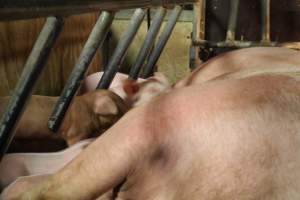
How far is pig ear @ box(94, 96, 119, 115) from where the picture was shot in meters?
1.48

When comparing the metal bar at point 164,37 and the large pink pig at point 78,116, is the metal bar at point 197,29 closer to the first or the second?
the metal bar at point 164,37

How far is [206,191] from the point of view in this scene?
2.74 ft

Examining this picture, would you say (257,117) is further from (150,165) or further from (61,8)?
(61,8)

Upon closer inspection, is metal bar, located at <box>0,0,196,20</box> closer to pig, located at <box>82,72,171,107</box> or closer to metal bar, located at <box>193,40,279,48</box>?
pig, located at <box>82,72,171,107</box>

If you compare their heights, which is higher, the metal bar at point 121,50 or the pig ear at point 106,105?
the metal bar at point 121,50

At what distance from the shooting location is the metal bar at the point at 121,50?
4.90ft

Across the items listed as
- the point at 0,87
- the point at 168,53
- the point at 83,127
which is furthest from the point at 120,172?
the point at 168,53

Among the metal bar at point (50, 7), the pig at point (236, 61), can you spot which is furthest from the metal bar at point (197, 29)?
the metal bar at point (50, 7)

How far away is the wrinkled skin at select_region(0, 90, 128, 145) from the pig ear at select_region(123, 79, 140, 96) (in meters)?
0.13

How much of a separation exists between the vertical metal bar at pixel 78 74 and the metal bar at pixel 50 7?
6 centimetres

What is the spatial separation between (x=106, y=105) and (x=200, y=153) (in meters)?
0.68

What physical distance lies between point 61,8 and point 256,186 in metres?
0.52

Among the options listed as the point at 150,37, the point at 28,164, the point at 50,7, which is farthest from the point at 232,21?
the point at 50,7

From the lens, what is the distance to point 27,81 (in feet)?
3.09
